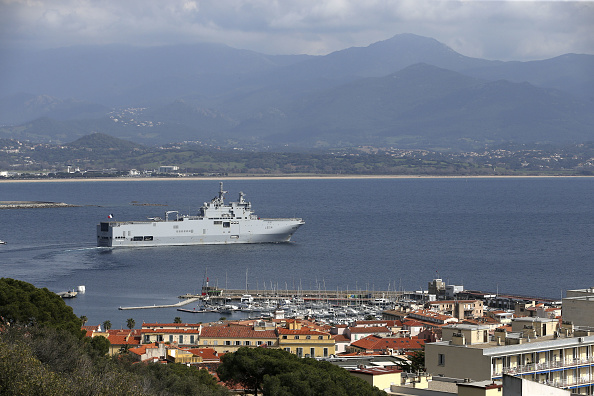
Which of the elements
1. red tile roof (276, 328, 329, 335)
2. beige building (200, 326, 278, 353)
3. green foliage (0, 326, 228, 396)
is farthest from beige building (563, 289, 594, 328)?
beige building (200, 326, 278, 353)

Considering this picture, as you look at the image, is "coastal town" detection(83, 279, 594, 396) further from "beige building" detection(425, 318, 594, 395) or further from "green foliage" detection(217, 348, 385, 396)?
"green foliage" detection(217, 348, 385, 396)

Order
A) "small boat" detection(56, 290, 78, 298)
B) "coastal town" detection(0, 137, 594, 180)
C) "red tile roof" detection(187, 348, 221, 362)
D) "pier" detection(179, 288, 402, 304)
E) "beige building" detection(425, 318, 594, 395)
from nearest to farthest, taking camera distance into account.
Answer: "beige building" detection(425, 318, 594, 395) → "red tile roof" detection(187, 348, 221, 362) → "small boat" detection(56, 290, 78, 298) → "pier" detection(179, 288, 402, 304) → "coastal town" detection(0, 137, 594, 180)

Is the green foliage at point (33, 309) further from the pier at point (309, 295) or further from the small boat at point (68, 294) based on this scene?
the pier at point (309, 295)

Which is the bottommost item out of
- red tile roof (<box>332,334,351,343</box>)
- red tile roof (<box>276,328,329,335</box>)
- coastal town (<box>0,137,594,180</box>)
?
red tile roof (<box>332,334,351,343</box>)

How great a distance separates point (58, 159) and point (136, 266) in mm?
153660

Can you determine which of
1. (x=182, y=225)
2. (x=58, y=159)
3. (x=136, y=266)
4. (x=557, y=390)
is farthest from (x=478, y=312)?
(x=58, y=159)

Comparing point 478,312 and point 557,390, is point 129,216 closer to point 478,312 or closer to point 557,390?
point 478,312

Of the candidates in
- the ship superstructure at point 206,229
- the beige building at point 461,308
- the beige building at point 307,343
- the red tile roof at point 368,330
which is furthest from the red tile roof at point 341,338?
the ship superstructure at point 206,229

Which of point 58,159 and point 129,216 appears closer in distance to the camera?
point 129,216

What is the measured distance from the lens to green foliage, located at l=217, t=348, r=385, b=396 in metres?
11.2

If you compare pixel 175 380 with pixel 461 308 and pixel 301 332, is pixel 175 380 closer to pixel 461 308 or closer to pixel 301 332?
pixel 301 332

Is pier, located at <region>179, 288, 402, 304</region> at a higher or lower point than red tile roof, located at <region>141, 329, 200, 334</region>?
lower

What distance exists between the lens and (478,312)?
3045cm

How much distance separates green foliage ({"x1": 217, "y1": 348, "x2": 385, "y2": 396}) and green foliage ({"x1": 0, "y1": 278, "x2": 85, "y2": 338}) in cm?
335
